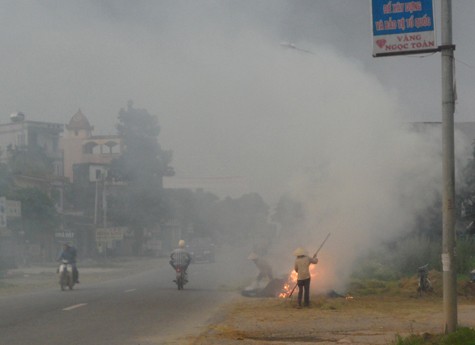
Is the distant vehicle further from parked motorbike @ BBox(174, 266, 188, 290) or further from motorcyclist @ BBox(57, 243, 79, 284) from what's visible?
parked motorbike @ BBox(174, 266, 188, 290)

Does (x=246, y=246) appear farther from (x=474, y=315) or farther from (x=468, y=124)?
(x=474, y=315)

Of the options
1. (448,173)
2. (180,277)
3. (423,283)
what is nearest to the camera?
(448,173)

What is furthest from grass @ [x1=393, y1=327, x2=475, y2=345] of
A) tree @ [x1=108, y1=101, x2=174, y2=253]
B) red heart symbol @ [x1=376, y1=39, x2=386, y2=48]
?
tree @ [x1=108, y1=101, x2=174, y2=253]

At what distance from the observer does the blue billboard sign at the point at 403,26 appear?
39.2 ft

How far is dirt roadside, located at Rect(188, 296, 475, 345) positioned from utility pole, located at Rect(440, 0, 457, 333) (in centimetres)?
124

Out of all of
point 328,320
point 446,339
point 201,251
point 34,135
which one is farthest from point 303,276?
point 34,135

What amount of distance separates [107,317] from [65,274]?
985 cm

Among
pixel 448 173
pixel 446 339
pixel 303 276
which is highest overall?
pixel 448 173

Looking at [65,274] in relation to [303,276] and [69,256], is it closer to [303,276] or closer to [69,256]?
[69,256]

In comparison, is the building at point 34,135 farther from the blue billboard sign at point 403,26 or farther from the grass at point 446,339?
the grass at point 446,339

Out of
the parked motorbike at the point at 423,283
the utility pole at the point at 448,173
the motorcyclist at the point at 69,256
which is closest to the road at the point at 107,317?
the motorcyclist at the point at 69,256

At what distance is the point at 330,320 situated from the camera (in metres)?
15.9

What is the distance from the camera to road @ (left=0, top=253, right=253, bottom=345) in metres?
13.6

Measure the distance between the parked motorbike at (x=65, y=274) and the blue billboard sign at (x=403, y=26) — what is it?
54.8 ft
